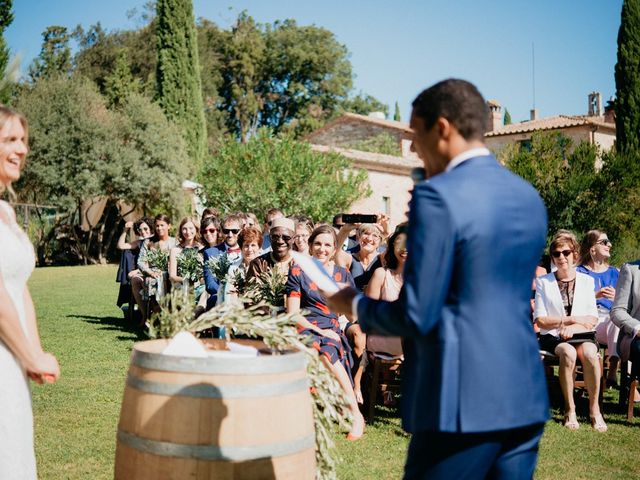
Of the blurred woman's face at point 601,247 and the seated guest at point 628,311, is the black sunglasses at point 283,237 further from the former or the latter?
the blurred woman's face at point 601,247

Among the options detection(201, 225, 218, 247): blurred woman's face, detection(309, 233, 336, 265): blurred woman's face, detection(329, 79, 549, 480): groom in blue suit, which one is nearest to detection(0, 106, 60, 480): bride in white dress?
detection(329, 79, 549, 480): groom in blue suit

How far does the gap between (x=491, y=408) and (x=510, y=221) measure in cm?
61

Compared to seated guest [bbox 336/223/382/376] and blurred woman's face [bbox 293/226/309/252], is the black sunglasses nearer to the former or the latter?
blurred woman's face [bbox 293/226/309/252]

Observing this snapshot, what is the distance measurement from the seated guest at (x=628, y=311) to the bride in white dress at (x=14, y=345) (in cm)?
571

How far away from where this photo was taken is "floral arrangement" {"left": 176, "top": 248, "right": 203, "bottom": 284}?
10.6m

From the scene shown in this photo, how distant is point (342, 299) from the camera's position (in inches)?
104

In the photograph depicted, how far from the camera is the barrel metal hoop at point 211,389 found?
111 inches

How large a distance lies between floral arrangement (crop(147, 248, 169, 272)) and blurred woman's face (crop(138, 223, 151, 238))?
991 mm

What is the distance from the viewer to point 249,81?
5653 centimetres

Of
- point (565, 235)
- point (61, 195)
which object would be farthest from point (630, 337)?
point (61, 195)

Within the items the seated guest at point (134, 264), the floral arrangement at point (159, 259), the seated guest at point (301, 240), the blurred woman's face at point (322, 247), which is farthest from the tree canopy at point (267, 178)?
the blurred woman's face at point (322, 247)

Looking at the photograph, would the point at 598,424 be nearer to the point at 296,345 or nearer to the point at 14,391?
the point at 296,345

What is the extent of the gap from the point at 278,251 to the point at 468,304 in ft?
19.1

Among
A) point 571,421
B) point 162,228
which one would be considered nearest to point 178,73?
point 162,228
